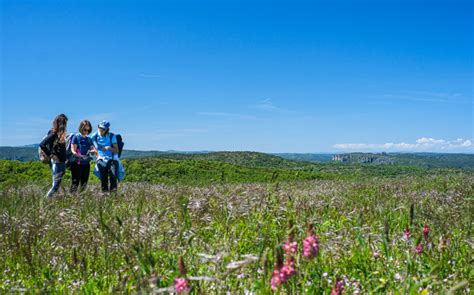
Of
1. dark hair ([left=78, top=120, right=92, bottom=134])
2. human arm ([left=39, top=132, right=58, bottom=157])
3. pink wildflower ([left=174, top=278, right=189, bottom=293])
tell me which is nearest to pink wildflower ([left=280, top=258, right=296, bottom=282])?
pink wildflower ([left=174, top=278, right=189, bottom=293])

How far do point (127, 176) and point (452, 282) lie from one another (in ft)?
77.3

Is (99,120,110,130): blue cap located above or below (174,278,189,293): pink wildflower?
above

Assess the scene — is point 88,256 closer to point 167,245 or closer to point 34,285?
point 34,285

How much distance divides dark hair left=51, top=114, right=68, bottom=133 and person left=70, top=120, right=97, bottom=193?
20.2 inches

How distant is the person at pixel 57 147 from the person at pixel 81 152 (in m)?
0.36

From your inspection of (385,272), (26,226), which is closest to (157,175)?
(26,226)

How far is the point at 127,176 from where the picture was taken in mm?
24906

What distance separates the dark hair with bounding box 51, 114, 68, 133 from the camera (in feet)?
31.3

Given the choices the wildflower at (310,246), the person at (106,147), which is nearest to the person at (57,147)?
the person at (106,147)

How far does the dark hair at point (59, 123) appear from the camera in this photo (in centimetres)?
955

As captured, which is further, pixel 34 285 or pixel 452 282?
pixel 34 285

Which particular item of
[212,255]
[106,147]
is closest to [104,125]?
[106,147]

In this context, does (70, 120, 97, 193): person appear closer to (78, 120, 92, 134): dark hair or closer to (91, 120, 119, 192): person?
(78, 120, 92, 134): dark hair

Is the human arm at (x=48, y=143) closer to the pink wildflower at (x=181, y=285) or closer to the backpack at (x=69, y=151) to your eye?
the backpack at (x=69, y=151)
